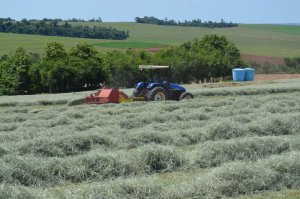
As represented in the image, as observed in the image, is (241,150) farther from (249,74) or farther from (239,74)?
(249,74)

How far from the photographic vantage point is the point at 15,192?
23.2ft

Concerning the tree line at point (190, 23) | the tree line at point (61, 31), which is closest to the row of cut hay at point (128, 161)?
the tree line at point (61, 31)

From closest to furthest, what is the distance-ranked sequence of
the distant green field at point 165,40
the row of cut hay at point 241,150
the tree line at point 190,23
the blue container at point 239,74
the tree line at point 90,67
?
the row of cut hay at point 241,150
the tree line at point 90,67
the blue container at point 239,74
the distant green field at point 165,40
the tree line at point 190,23

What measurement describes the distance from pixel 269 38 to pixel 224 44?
6677 cm

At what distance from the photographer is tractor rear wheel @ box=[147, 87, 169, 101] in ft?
76.6

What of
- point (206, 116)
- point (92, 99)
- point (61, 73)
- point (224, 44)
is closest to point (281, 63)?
point (224, 44)

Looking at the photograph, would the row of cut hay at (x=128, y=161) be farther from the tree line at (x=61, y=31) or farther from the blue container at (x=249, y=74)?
the tree line at (x=61, y=31)

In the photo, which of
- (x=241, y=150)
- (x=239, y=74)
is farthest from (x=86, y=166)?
(x=239, y=74)

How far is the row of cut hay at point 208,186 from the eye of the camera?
7492mm

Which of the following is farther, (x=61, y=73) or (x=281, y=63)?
(x=281, y=63)

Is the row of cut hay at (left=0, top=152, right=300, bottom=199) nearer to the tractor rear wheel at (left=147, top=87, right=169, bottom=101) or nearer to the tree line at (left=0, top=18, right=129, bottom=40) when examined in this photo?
the tractor rear wheel at (left=147, top=87, right=169, bottom=101)

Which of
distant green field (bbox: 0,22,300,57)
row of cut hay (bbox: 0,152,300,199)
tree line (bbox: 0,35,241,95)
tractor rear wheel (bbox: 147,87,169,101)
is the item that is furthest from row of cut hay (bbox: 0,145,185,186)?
distant green field (bbox: 0,22,300,57)

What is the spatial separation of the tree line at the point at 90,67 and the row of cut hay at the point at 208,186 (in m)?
29.8

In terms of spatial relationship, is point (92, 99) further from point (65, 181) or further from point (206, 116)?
point (65, 181)
